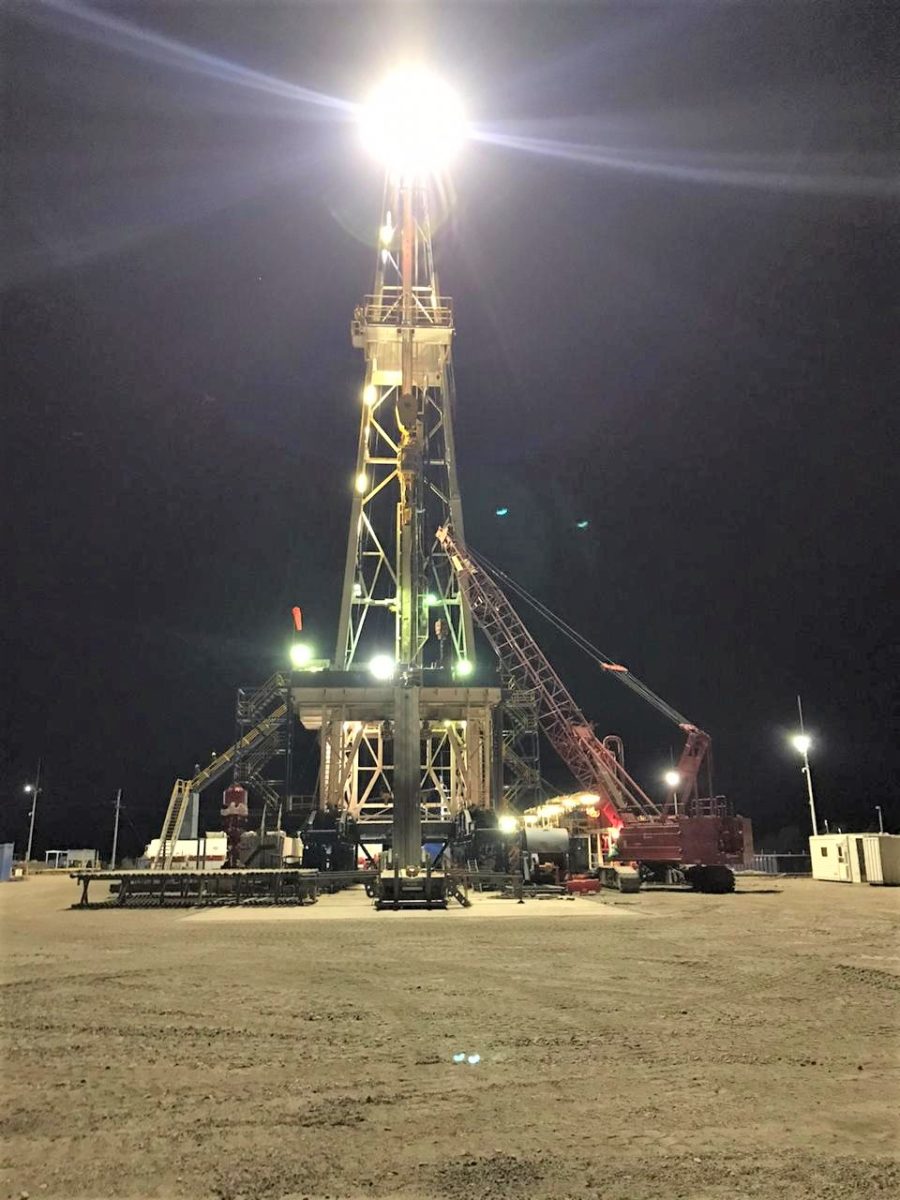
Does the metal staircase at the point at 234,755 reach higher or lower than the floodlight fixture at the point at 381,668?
lower

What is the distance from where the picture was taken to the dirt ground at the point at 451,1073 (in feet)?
16.1

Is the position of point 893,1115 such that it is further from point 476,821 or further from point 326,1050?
point 476,821

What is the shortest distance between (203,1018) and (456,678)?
31.3 metres

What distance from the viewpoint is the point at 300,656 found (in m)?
43.9

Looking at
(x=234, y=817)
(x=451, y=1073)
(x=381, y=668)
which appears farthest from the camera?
(x=381, y=668)

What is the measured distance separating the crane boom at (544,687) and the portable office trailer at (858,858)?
31.5 feet

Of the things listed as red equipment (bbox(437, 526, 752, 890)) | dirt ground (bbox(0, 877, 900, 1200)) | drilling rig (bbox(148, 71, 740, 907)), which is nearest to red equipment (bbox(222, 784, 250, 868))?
drilling rig (bbox(148, 71, 740, 907))

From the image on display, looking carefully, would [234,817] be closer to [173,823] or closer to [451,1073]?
[173,823]

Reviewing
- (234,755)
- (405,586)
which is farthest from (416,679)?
(234,755)

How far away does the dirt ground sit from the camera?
4.92 m

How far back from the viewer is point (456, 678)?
39906 mm

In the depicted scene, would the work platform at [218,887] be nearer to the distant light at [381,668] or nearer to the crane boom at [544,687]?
the distant light at [381,668]

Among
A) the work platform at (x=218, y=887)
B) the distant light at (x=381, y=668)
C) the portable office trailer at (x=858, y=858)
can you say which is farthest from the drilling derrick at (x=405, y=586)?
the portable office trailer at (x=858, y=858)

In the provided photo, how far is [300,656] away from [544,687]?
16.3 metres
